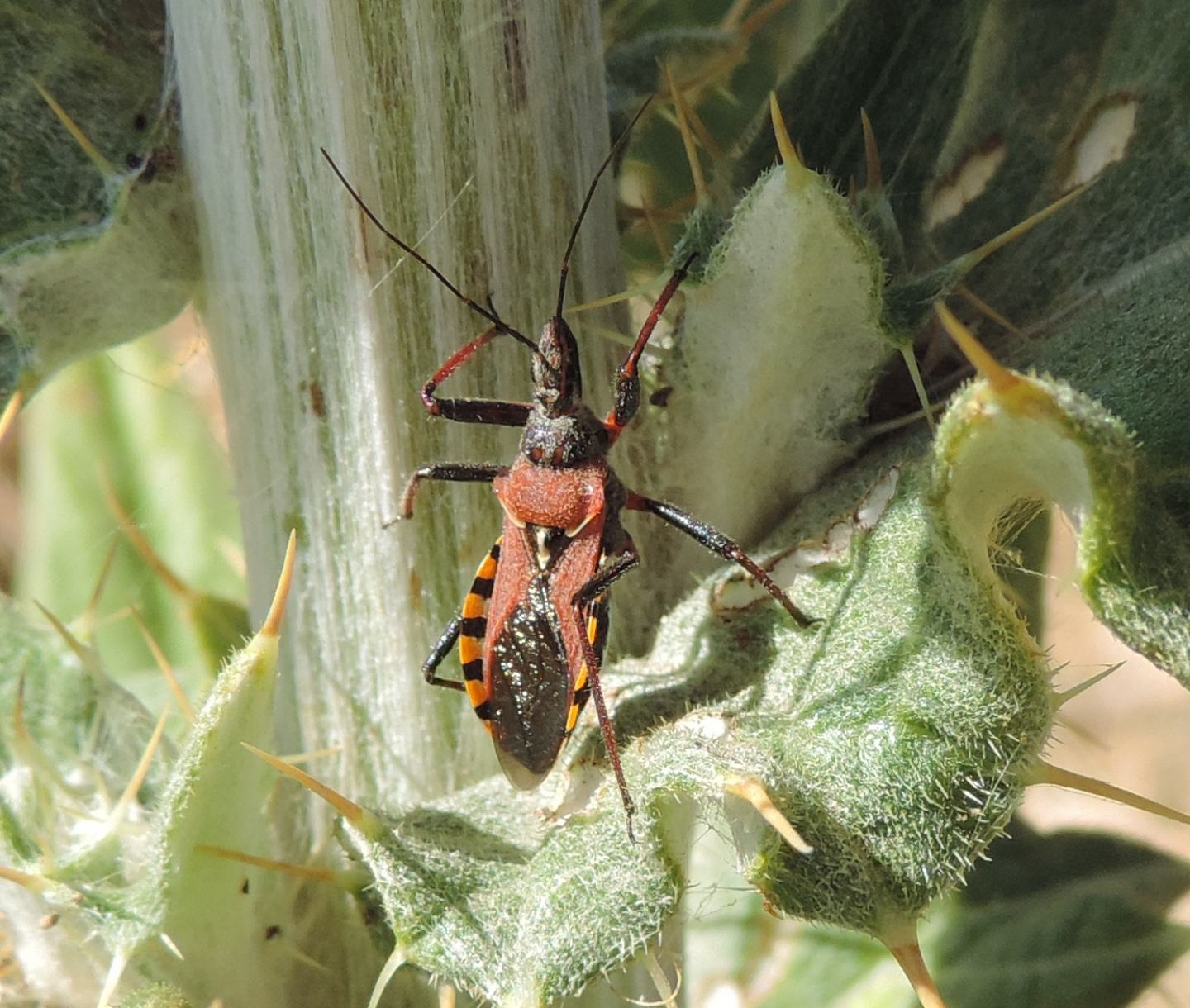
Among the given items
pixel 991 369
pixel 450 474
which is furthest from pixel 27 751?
pixel 991 369

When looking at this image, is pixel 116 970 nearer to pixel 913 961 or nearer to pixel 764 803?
pixel 764 803

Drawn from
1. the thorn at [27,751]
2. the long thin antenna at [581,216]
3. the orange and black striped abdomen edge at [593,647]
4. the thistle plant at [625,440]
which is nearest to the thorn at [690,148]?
the thistle plant at [625,440]

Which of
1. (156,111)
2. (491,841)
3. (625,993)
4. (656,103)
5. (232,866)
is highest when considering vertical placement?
(656,103)

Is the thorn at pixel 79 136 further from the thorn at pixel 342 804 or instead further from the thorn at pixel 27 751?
the thorn at pixel 342 804

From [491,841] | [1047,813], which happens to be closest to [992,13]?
[491,841]

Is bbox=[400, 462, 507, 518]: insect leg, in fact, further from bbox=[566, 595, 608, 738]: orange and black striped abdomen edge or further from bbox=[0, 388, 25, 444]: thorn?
bbox=[0, 388, 25, 444]: thorn

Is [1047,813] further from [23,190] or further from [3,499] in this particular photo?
[3,499]

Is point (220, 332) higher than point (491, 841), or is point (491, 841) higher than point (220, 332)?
point (220, 332)

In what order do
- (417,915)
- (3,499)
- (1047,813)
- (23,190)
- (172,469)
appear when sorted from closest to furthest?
(417,915) < (23,190) < (1047,813) < (172,469) < (3,499)
